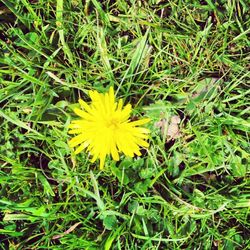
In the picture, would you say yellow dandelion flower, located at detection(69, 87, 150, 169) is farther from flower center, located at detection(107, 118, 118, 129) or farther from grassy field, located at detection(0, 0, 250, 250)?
grassy field, located at detection(0, 0, 250, 250)

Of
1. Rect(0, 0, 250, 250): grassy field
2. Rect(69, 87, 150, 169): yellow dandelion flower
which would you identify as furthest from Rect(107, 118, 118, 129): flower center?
Rect(0, 0, 250, 250): grassy field

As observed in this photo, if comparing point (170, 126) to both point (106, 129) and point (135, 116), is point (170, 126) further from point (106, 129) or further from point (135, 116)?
point (106, 129)

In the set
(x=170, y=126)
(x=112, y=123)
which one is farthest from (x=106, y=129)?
(x=170, y=126)

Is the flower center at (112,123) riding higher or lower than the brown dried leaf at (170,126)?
higher

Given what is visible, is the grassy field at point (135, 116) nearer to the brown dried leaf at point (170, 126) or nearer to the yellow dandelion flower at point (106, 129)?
the brown dried leaf at point (170, 126)

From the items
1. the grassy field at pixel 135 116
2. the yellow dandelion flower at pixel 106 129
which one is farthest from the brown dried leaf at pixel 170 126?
the yellow dandelion flower at pixel 106 129

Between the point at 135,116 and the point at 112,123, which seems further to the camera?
the point at 135,116
